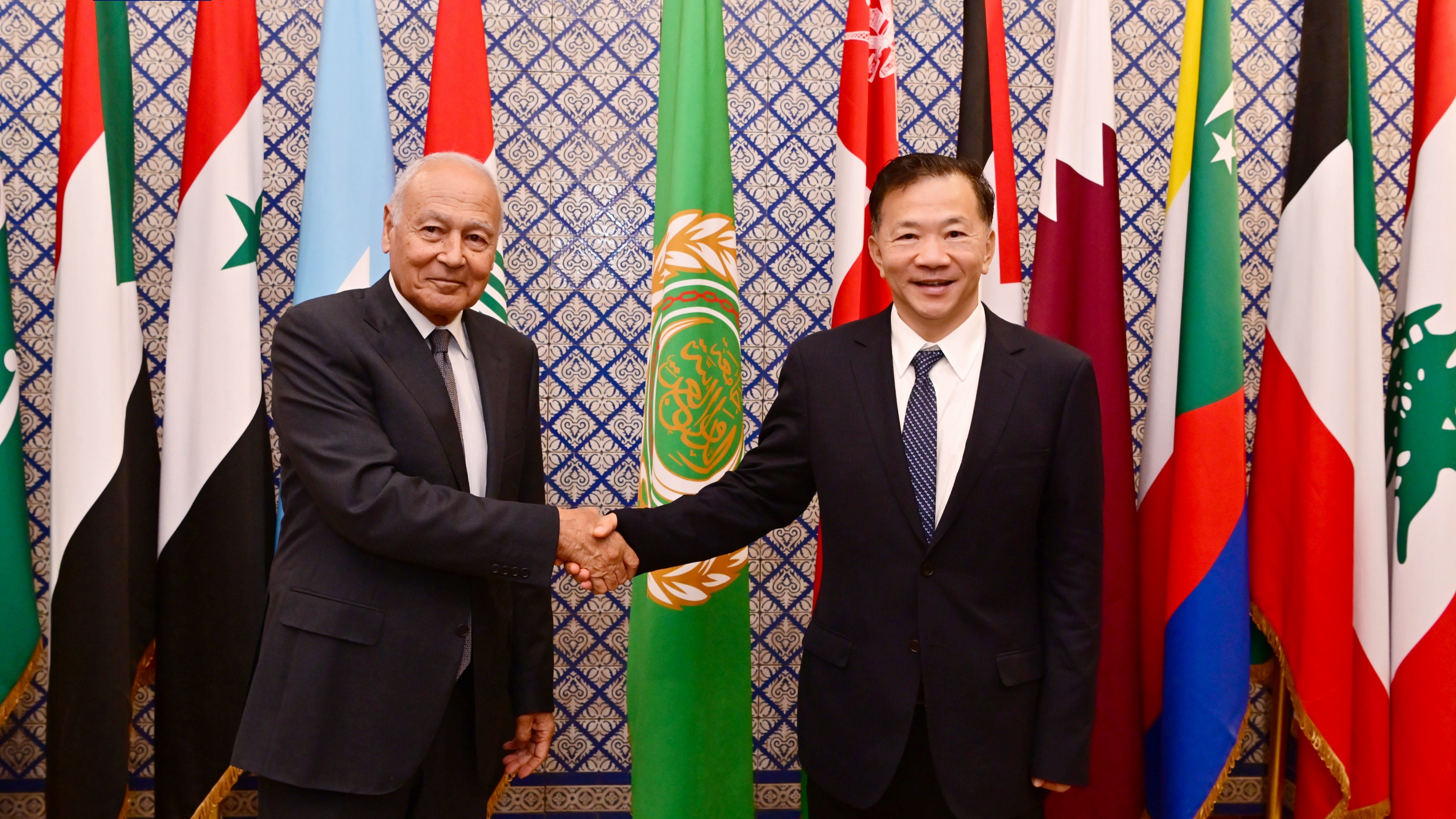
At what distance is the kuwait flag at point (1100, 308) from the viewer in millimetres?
2377

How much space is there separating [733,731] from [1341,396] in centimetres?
202

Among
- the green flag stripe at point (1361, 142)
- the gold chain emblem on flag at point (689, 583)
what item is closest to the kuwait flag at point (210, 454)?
the gold chain emblem on flag at point (689, 583)

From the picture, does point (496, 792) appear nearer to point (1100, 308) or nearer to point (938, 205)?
point (938, 205)

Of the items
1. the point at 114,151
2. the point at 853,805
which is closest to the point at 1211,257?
the point at 853,805

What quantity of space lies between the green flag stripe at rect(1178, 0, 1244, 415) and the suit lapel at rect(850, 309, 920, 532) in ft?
4.07

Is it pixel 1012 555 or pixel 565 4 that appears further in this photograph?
pixel 565 4

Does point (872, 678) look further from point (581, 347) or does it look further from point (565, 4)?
point (565, 4)

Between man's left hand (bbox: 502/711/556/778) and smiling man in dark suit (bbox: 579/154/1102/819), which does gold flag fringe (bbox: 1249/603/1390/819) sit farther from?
man's left hand (bbox: 502/711/556/778)

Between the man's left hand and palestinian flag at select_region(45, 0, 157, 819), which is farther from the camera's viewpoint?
palestinian flag at select_region(45, 0, 157, 819)

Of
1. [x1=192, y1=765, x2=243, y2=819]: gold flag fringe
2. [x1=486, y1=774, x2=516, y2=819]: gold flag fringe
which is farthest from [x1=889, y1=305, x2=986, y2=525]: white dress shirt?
[x1=192, y1=765, x2=243, y2=819]: gold flag fringe

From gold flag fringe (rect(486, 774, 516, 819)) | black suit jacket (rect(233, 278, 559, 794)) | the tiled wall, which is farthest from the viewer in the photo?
the tiled wall

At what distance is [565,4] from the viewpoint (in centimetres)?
291

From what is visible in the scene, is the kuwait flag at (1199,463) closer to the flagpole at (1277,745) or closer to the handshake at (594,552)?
the flagpole at (1277,745)

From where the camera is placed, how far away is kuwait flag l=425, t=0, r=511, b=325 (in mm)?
2473
